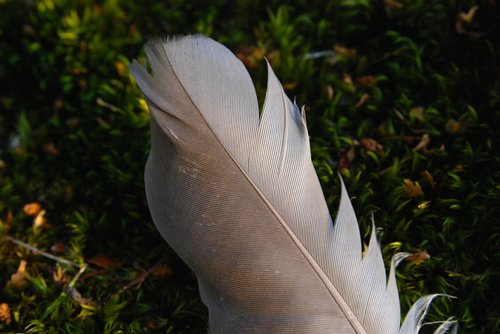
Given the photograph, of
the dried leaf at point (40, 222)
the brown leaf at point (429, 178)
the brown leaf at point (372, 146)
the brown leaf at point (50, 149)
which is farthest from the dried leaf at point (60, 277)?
the brown leaf at point (429, 178)

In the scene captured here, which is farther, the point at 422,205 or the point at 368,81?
the point at 368,81

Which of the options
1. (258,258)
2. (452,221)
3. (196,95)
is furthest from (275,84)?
(452,221)

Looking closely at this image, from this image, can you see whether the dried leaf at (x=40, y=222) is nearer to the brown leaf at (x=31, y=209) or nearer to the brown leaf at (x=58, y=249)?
the brown leaf at (x=31, y=209)

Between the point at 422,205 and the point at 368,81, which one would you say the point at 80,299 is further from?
the point at 368,81

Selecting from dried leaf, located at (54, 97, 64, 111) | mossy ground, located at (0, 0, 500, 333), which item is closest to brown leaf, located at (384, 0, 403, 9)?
mossy ground, located at (0, 0, 500, 333)

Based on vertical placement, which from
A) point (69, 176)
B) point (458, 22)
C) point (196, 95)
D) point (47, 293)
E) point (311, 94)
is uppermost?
point (196, 95)

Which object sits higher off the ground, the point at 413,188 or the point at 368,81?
the point at 368,81

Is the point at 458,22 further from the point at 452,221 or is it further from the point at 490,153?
the point at 452,221

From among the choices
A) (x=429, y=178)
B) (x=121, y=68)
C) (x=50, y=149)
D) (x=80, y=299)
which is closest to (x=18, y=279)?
(x=80, y=299)
